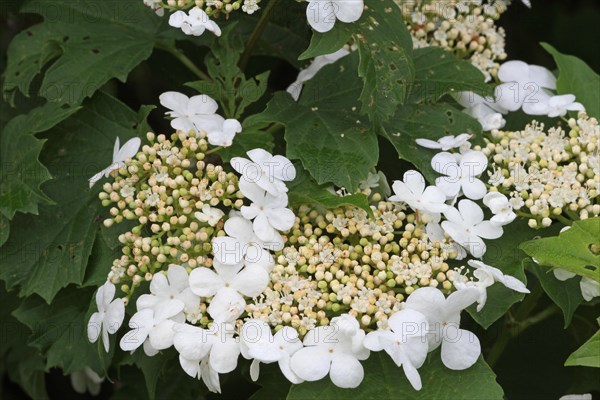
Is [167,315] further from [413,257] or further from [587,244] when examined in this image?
[587,244]

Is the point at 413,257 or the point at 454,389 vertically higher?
the point at 413,257

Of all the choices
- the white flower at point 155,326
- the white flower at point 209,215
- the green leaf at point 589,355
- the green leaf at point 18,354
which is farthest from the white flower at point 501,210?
the green leaf at point 18,354

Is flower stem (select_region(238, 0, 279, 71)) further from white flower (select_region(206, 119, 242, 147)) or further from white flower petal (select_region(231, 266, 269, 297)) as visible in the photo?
white flower petal (select_region(231, 266, 269, 297))

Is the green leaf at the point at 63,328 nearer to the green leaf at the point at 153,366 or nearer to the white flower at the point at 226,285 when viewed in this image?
the green leaf at the point at 153,366

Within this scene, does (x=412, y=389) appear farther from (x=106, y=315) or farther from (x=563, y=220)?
(x=106, y=315)

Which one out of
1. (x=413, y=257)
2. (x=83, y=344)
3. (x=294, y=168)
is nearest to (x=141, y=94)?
(x=83, y=344)

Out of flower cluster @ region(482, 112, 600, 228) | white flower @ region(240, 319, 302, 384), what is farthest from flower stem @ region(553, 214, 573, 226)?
white flower @ region(240, 319, 302, 384)

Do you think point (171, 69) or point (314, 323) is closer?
point (314, 323)
